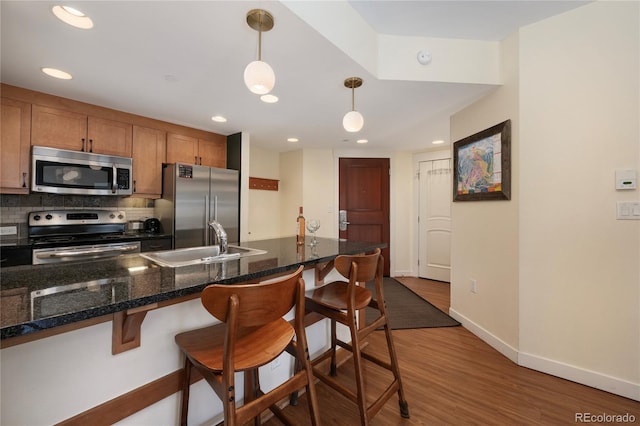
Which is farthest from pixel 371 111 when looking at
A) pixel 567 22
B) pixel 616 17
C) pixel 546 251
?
pixel 546 251

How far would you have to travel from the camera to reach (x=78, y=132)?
255 centimetres

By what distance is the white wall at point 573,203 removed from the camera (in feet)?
5.46

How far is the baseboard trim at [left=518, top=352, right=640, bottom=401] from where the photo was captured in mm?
1646

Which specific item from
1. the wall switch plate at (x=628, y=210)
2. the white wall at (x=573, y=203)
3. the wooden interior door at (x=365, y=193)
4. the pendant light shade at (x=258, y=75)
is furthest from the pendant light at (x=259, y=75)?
the wooden interior door at (x=365, y=193)

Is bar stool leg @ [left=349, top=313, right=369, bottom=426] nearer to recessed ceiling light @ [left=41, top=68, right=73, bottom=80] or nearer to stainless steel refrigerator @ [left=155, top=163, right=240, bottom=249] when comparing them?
stainless steel refrigerator @ [left=155, top=163, right=240, bottom=249]

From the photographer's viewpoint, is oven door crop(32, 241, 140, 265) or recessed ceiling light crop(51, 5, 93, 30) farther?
oven door crop(32, 241, 140, 265)

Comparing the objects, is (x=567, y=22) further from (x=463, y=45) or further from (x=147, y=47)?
(x=147, y=47)

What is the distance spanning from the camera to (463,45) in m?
2.15

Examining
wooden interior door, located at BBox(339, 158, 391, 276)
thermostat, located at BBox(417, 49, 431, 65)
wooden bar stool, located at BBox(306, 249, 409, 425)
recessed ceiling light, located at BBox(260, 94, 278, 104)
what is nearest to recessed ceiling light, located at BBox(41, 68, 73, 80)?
recessed ceiling light, located at BBox(260, 94, 278, 104)

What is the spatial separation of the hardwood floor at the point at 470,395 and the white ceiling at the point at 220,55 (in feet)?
7.48

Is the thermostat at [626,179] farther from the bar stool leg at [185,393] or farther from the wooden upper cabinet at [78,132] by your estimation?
the wooden upper cabinet at [78,132]

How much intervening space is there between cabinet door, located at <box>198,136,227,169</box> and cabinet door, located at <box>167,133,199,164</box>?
0.26ft

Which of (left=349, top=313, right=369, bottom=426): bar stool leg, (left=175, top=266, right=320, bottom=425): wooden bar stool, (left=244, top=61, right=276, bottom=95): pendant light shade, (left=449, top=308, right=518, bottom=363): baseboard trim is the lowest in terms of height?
(left=449, top=308, right=518, bottom=363): baseboard trim

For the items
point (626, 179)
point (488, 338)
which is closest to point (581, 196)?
point (626, 179)
